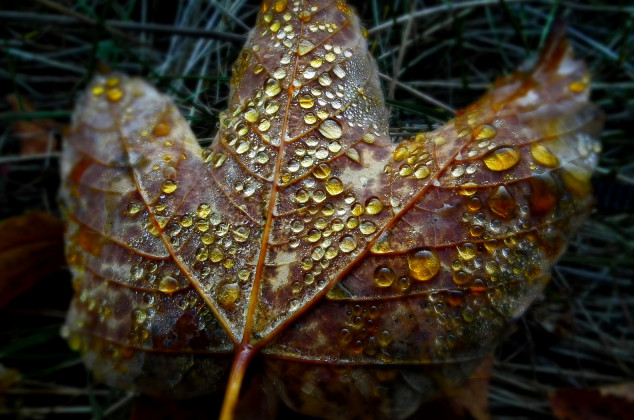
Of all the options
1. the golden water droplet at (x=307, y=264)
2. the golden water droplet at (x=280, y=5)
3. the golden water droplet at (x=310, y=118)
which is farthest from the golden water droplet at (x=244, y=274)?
the golden water droplet at (x=280, y=5)

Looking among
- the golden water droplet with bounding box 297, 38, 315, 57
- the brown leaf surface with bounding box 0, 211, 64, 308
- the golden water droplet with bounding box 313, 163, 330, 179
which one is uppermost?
the golden water droplet with bounding box 297, 38, 315, 57

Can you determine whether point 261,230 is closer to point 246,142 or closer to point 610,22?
point 246,142

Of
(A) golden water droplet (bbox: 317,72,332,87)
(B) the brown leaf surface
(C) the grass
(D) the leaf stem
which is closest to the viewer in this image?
(D) the leaf stem

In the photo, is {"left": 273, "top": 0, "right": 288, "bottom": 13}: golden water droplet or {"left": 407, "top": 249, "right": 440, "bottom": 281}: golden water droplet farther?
{"left": 273, "top": 0, "right": 288, "bottom": 13}: golden water droplet

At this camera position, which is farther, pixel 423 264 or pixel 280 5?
Answer: pixel 280 5

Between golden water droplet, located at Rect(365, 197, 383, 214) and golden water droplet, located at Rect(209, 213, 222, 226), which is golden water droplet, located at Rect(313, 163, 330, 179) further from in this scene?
golden water droplet, located at Rect(209, 213, 222, 226)

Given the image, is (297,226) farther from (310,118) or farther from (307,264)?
(310,118)

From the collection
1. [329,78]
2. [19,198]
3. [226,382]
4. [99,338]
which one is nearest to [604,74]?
[329,78]

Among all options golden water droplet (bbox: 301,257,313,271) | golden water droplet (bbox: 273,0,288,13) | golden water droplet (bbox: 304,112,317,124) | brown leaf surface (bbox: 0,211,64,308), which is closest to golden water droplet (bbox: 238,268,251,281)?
golden water droplet (bbox: 301,257,313,271)

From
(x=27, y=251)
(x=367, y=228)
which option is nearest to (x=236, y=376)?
(x=367, y=228)
